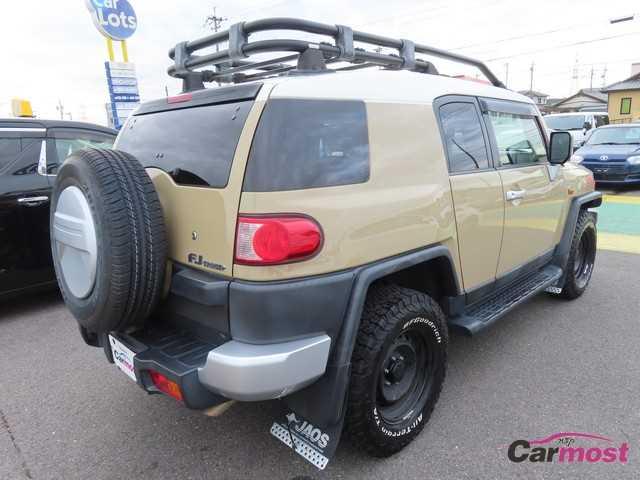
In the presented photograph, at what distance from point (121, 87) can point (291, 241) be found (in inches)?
351

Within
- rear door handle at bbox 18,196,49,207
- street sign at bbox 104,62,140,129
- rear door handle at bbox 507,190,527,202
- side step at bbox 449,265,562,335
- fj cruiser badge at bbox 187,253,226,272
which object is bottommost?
side step at bbox 449,265,562,335

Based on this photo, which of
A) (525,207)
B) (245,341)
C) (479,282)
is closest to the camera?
(245,341)

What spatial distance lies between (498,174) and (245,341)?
2015 millimetres

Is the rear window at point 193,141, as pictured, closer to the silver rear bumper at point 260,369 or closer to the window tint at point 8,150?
the silver rear bumper at point 260,369

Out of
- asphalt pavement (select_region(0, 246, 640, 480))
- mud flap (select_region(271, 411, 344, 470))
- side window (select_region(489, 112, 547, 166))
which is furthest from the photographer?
side window (select_region(489, 112, 547, 166))

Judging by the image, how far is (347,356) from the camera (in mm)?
1979

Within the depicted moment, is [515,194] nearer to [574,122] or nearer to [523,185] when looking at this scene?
[523,185]

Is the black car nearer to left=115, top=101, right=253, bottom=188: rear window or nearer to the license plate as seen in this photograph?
left=115, top=101, right=253, bottom=188: rear window

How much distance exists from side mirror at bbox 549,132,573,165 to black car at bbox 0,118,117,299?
A: 4429 mm

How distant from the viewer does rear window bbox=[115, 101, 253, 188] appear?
1961mm

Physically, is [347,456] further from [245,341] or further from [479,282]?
[479,282]

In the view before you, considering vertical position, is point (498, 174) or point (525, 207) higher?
point (498, 174)

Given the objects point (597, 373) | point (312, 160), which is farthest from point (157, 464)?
point (597, 373)

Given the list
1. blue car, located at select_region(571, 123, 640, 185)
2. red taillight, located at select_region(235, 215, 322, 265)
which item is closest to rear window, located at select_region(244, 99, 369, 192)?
red taillight, located at select_region(235, 215, 322, 265)
